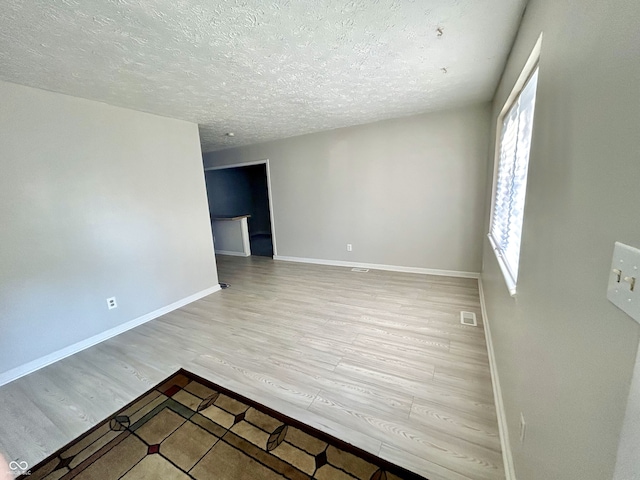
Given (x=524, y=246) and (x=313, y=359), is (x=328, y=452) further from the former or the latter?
(x=524, y=246)

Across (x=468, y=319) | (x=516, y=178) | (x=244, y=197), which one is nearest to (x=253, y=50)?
(x=516, y=178)

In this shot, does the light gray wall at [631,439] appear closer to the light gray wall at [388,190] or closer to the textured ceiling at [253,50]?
the textured ceiling at [253,50]

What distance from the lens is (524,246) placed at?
1235mm

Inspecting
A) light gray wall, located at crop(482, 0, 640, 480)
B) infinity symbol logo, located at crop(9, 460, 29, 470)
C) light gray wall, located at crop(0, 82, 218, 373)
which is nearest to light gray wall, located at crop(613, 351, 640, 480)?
light gray wall, located at crop(482, 0, 640, 480)

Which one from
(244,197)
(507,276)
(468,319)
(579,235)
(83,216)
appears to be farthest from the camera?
(244,197)

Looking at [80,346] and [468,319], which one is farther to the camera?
[468,319]

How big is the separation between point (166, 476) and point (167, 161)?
3.05 m

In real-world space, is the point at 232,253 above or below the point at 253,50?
below

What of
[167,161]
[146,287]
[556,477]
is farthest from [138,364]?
[556,477]

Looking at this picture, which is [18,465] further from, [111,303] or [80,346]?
[111,303]

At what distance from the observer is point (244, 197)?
7.91m

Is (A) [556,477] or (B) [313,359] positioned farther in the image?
(B) [313,359]

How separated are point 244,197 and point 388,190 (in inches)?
206

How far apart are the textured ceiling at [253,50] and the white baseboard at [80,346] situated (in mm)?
2307
